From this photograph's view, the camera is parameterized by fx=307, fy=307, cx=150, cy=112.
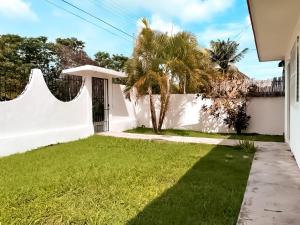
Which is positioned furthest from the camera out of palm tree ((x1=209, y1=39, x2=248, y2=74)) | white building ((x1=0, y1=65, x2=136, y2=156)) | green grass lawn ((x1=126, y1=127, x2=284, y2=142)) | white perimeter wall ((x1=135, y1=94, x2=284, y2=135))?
palm tree ((x1=209, y1=39, x2=248, y2=74))

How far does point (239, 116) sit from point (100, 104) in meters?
5.89

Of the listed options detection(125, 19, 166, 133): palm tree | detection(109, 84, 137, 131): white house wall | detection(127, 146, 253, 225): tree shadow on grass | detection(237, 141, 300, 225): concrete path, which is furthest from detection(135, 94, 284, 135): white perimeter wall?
detection(127, 146, 253, 225): tree shadow on grass

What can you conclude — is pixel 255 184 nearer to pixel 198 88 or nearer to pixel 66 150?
pixel 66 150

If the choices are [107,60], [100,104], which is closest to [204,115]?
[100,104]

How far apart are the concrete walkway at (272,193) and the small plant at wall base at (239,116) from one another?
509 cm

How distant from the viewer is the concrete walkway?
3771mm

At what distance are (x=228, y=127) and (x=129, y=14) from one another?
454 inches

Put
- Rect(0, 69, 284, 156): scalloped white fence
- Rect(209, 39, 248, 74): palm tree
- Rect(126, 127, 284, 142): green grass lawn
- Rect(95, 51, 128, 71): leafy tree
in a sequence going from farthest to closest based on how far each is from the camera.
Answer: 1. Rect(95, 51, 128, 71): leafy tree
2. Rect(209, 39, 248, 74): palm tree
3. Rect(126, 127, 284, 142): green grass lawn
4. Rect(0, 69, 284, 156): scalloped white fence

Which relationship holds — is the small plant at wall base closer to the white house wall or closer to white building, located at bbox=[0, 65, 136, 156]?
the white house wall

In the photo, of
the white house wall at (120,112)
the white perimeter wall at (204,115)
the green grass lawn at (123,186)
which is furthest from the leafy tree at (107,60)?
the green grass lawn at (123,186)

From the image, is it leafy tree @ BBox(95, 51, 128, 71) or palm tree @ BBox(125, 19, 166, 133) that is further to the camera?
A: leafy tree @ BBox(95, 51, 128, 71)

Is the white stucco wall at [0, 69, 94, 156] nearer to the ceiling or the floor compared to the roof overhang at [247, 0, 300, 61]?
nearer to the floor

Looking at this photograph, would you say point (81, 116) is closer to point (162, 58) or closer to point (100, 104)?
point (100, 104)

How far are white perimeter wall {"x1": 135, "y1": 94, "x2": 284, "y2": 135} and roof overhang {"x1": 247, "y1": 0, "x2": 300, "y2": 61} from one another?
3709mm
